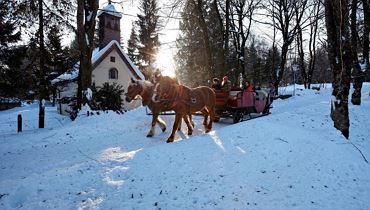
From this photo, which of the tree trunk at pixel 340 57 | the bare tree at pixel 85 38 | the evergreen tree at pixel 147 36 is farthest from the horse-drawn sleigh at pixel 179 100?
the evergreen tree at pixel 147 36

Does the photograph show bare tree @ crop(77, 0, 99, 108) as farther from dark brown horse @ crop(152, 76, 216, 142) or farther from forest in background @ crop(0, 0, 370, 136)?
Result: dark brown horse @ crop(152, 76, 216, 142)

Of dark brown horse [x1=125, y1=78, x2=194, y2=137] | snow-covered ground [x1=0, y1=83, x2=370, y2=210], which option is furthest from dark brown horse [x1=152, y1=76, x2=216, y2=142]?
snow-covered ground [x1=0, y1=83, x2=370, y2=210]

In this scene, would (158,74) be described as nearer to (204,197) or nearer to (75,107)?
(204,197)

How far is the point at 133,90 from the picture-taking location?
9.33 metres

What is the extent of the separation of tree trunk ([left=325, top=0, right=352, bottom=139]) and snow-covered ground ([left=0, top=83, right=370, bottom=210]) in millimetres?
503

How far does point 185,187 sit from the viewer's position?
4.61 meters

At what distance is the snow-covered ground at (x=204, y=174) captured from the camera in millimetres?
4207

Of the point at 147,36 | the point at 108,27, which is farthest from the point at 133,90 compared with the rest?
the point at 147,36

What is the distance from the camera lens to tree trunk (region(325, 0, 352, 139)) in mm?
8156

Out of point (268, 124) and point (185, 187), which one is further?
point (268, 124)

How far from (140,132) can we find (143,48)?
1149 inches

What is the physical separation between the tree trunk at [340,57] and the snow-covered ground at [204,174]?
1.65 ft

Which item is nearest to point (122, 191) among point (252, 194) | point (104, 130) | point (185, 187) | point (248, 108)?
point (185, 187)

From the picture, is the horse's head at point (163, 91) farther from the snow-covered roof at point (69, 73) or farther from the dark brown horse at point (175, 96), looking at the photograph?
the snow-covered roof at point (69, 73)
